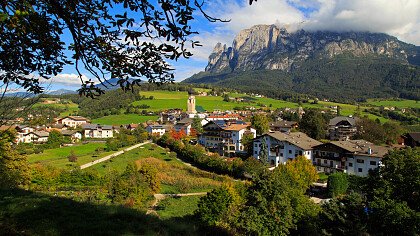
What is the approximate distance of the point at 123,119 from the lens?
9275 cm

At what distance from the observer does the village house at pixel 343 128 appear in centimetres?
5650

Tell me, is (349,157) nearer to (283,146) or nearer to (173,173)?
(283,146)

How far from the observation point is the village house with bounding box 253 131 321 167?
40.7 metres

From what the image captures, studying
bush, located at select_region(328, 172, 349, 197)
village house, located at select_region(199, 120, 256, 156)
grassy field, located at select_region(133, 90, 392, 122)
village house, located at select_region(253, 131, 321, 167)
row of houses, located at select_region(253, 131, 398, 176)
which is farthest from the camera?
grassy field, located at select_region(133, 90, 392, 122)

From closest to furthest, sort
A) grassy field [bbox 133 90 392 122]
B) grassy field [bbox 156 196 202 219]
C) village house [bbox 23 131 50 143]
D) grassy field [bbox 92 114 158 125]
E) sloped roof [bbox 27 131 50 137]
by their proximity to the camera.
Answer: grassy field [bbox 156 196 202 219], village house [bbox 23 131 50 143], sloped roof [bbox 27 131 50 137], grassy field [bbox 92 114 158 125], grassy field [bbox 133 90 392 122]

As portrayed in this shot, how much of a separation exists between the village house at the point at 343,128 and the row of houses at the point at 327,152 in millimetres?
14981

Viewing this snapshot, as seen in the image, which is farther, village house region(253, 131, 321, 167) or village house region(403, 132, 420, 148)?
village house region(403, 132, 420, 148)

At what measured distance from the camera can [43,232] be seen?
7.21m

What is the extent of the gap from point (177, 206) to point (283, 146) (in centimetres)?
2018

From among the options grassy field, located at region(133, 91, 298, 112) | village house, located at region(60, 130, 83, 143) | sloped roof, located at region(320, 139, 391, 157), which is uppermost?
grassy field, located at region(133, 91, 298, 112)

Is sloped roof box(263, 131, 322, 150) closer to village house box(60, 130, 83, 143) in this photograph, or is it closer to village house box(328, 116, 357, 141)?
village house box(328, 116, 357, 141)

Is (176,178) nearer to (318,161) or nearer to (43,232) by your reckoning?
(318,161)

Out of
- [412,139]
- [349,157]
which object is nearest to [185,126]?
[349,157]

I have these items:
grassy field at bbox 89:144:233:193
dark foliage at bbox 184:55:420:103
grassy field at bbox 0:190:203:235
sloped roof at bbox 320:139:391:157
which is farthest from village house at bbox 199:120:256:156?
dark foliage at bbox 184:55:420:103
